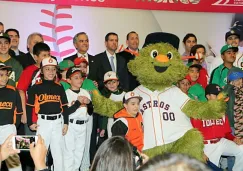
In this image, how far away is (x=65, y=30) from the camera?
7.01 meters

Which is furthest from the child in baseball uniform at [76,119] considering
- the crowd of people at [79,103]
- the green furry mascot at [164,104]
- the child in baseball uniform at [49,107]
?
the green furry mascot at [164,104]

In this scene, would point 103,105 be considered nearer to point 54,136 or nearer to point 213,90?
point 54,136

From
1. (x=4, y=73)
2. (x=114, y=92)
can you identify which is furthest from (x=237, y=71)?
(x=4, y=73)

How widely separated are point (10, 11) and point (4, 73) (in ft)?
7.26

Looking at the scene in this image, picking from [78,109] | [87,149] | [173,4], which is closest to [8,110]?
[78,109]

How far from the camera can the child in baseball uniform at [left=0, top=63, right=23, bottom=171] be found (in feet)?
15.3

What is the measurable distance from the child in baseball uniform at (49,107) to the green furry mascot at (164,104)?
2.97 feet

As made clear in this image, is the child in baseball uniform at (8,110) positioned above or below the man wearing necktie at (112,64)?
below

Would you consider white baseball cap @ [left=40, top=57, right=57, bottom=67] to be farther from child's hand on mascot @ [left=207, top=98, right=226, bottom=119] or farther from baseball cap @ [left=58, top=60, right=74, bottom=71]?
child's hand on mascot @ [left=207, top=98, right=226, bottom=119]

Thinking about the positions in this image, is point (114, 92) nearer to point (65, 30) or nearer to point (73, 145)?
point (73, 145)

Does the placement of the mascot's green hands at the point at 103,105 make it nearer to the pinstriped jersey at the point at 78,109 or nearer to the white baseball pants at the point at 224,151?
the pinstriped jersey at the point at 78,109

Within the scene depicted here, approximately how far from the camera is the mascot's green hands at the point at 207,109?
4219 mm

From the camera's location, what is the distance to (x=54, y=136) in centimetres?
486

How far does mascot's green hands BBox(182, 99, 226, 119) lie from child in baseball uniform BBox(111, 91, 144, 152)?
1.57 ft
